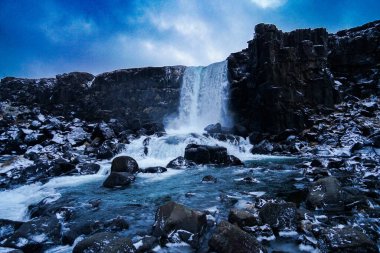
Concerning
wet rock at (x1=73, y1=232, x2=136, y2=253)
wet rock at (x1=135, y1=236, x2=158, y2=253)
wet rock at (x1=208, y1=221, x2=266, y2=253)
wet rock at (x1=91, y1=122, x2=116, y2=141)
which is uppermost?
wet rock at (x1=91, y1=122, x2=116, y2=141)

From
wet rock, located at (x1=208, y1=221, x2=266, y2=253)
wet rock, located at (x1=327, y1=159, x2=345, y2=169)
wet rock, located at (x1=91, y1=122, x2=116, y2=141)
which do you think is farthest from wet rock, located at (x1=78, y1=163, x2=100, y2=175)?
wet rock, located at (x1=327, y1=159, x2=345, y2=169)

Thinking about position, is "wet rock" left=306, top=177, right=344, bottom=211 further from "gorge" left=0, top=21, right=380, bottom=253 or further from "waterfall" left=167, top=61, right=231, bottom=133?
"waterfall" left=167, top=61, right=231, bottom=133

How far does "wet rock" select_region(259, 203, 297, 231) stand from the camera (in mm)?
7441

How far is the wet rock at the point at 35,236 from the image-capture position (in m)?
7.21

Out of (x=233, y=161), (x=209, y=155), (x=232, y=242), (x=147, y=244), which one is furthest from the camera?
(x=209, y=155)

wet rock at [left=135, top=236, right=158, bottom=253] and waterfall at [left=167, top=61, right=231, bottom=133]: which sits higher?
waterfall at [left=167, top=61, right=231, bottom=133]

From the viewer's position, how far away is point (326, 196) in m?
9.36

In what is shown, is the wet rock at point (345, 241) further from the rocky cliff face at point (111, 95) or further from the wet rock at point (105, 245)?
the rocky cliff face at point (111, 95)

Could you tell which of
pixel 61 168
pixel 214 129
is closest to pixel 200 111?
pixel 214 129

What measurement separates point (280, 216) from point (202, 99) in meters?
33.2

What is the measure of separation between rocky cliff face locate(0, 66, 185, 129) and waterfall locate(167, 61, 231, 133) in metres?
1.93

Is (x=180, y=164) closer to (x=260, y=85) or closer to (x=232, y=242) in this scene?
(x=232, y=242)

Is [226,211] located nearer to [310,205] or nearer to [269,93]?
[310,205]

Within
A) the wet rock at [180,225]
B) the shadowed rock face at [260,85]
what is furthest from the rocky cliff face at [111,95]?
the wet rock at [180,225]
